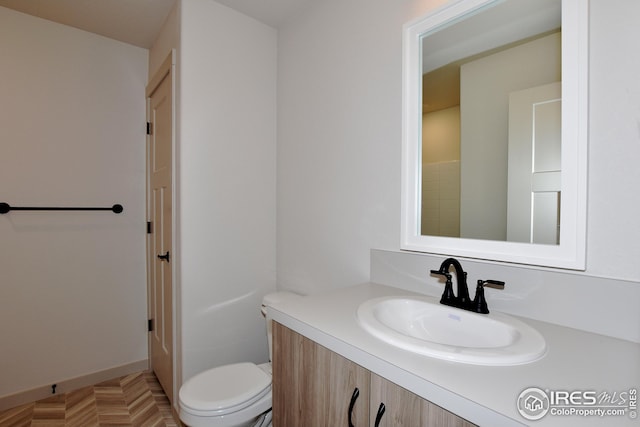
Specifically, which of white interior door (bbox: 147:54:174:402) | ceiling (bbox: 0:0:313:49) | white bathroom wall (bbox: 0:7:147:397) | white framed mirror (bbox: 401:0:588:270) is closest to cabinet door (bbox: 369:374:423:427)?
white framed mirror (bbox: 401:0:588:270)

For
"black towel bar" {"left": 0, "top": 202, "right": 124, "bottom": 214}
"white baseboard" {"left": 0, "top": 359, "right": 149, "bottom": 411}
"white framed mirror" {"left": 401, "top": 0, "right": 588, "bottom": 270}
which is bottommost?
"white baseboard" {"left": 0, "top": 359, "right": 149, "bottom": 411}

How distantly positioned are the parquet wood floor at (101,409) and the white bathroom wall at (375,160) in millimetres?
1084

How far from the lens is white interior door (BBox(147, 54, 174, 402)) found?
1.87 m

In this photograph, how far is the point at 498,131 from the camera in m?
1.13

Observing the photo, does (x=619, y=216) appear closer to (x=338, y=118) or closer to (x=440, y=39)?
(x=440, y=39)

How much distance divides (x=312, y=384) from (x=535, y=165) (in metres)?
0.99

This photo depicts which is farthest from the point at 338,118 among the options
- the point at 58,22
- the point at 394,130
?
Result: the point at 58,22

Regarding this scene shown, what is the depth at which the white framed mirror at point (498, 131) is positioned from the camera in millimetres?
894

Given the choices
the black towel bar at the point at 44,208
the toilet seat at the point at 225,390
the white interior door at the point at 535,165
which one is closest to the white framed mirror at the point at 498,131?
the white interior door at the point at 535,165

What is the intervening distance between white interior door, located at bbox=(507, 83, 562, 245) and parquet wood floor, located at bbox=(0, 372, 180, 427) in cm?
205

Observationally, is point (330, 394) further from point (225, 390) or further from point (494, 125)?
point (494, 125)

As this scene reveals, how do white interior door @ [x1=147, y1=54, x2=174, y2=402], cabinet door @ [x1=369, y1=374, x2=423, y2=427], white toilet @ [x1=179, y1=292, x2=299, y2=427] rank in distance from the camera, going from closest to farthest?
cabinet door @ [x1=369, y1=374, x2=423, y2=427], white toilet @ [x1=179, y1=292, x2=299, y2=427], white interior door @ [x1=147, y1=54, x2=174, y2=402]

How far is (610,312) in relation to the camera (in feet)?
2.63

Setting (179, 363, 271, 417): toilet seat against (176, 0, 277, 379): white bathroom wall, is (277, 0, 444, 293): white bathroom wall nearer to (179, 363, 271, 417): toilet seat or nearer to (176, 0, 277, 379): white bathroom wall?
(176, 0, 277, 379): white bathroom wall
